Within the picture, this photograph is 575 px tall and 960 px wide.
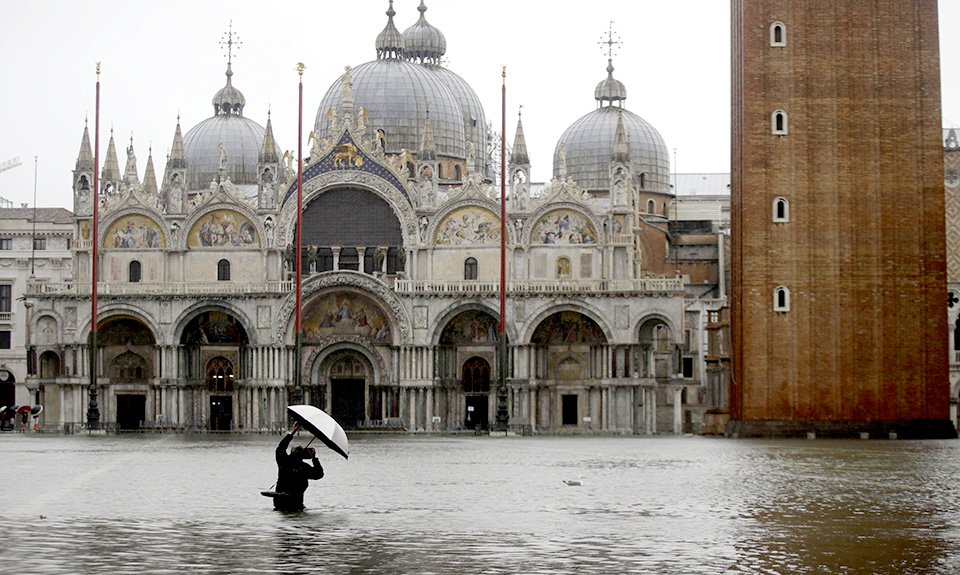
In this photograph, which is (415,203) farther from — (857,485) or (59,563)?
(59,563)

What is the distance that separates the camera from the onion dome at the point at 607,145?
326ft

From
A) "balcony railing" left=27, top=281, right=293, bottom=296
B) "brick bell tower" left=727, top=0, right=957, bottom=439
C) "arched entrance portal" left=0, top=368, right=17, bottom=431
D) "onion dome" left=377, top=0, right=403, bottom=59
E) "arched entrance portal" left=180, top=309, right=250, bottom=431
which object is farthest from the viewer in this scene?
"arched entrance portal" left=0, top=368, right=17, bottom=431

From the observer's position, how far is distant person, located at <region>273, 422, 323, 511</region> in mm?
24344

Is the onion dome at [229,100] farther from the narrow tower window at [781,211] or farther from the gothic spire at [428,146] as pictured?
the narrow tower window at [781,211]

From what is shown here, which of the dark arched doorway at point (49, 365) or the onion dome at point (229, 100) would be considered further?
the onion dome at point (229, 100)

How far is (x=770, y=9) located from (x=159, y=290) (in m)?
34.5

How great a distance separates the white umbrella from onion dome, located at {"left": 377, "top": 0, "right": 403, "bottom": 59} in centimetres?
7345

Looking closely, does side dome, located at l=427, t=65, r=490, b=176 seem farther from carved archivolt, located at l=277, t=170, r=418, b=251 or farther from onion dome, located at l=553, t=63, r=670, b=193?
carved archivolt, located at l=277, t=170, r=418, b=251

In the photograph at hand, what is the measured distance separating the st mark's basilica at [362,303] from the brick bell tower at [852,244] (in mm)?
16822

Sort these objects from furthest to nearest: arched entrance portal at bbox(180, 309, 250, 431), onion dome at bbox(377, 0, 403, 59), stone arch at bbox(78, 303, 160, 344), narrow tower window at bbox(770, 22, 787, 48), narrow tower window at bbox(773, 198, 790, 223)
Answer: onion dome at bbox(377, 0, 403, 59) < arched entrance portal at bbox(180, 309, 250, 431) < stone arch at bbox(78, 303, 160, 344) < narrow tower window at bbox(770, 22, 787, 48) < narrow tower window at bbox(773, 198, 790, 223)

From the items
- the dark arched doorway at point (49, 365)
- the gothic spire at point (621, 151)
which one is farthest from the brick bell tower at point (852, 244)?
the dark arched doorway at point (49, 365)

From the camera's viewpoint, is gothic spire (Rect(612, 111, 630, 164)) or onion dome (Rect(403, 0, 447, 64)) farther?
onion dome (Rect(403, 0, 447, 64))

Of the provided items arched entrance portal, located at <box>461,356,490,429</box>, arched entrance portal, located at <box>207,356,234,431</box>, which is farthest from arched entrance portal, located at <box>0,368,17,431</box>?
arched entrance portal, located at <box>461,356,490,429</box>

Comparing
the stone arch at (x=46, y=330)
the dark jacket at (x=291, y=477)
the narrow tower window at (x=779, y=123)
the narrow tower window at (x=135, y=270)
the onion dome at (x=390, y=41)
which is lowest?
the dark jacket at (x=291, y=477)
